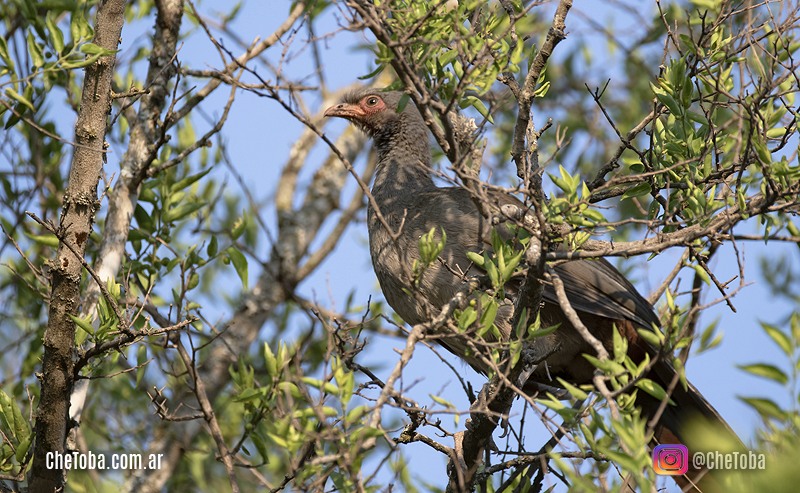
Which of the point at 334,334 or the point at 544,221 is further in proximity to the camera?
the point at 334,334

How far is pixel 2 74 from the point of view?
3.93 m

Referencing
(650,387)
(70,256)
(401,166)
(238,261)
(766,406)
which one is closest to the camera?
(766,406)

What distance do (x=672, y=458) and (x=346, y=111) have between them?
322 cm

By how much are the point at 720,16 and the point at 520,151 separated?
3.18 ft

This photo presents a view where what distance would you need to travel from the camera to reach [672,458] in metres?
4.84

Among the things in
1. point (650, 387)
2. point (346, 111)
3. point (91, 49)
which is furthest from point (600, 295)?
point (91, 49)

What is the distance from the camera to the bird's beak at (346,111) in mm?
6311

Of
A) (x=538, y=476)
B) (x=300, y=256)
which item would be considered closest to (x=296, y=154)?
(x=300, y=256)

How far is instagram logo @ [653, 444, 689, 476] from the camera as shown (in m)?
4.63

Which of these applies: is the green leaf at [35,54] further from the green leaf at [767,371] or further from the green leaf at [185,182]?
the green leaf at [767,371]

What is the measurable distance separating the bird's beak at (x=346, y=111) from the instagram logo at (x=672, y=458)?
118 inches

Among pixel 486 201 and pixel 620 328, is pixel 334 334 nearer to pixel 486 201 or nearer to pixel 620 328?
pixel 486 201

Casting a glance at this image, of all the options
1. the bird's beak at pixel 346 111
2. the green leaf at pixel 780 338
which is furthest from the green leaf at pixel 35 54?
the green leaf at pixel 780 338

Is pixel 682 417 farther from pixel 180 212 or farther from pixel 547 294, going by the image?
pixel 180 212
